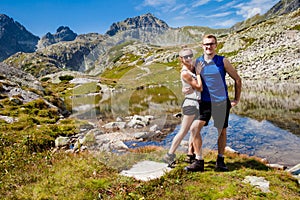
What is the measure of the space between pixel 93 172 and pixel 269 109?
25080 millimetres

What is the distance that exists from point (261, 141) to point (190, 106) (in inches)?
461

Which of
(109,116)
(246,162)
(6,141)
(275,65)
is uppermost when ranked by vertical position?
(275,65)

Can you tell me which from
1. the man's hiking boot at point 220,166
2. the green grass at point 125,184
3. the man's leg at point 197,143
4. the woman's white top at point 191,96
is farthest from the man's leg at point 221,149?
the woman's white top at point 191,96

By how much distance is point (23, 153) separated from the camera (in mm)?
10859

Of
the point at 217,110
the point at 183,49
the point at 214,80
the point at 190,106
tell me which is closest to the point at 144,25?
the point at 183,49

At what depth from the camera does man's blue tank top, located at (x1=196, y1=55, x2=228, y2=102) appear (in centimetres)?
721

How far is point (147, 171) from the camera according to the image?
8.50 meters

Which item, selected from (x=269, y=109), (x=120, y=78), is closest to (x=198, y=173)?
(x=120, y=78)

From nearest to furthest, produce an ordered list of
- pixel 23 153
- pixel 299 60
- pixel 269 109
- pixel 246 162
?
pixel 246 162, pixel 23 153, pixel 269 109, pixel 299 60

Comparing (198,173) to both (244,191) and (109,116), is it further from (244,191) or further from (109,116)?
(109,116)

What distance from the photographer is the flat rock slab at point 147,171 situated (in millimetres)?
8250

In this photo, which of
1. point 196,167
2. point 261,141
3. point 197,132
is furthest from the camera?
point 261,141

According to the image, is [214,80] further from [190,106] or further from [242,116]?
[242,116]

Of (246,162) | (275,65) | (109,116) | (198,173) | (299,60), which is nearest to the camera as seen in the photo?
(109,116)
